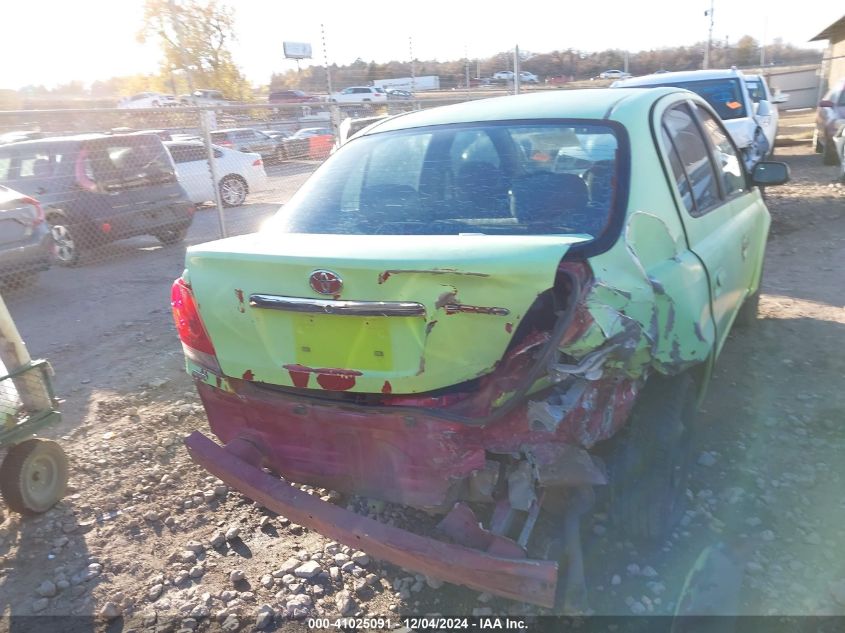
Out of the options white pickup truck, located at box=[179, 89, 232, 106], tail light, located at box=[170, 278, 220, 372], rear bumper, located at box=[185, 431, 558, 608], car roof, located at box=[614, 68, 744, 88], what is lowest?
rear bumper, located at box=[185, 431, 558, 608]

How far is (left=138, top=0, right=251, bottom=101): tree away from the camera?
123 feet

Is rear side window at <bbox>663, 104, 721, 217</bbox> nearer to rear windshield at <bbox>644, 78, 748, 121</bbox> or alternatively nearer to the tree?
rear windshield at <bbox>644, 78, 748, 121</bbox>

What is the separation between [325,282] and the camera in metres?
2.28

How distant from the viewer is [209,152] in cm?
905

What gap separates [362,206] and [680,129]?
1.67 metres

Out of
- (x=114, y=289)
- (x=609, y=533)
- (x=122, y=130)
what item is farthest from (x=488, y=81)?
(x=609, y=533)

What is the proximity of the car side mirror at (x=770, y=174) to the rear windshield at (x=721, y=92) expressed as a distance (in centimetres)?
621

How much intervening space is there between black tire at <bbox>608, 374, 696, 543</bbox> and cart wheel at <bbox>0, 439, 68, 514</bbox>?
8.86ft

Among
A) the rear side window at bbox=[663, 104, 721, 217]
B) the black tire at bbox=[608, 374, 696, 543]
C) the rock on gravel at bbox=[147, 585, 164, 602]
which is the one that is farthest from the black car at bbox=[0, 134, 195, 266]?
the black tire at bbox=[608, 374, 696, 543]

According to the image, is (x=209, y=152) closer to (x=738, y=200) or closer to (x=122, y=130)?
(x=122, y=130)

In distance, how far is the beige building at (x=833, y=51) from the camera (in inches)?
718

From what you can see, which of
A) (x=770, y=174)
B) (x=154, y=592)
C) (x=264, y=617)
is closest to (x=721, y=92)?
(x=770, y=174)

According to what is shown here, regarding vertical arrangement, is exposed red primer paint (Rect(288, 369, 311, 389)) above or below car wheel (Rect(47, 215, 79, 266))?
above

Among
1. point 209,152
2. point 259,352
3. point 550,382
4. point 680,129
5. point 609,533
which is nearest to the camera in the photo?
point 550,382
